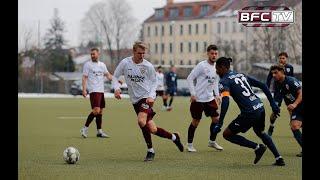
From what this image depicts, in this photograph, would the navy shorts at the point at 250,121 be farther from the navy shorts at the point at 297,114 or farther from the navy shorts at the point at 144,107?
the navy shorts at the point at 144,107

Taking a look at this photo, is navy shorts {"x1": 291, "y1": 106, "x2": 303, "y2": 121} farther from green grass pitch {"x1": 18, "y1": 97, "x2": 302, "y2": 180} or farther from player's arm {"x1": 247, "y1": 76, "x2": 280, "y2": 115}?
player's arm {"x1": 247, "y1": 76, "x2": 280, "y2": 115}

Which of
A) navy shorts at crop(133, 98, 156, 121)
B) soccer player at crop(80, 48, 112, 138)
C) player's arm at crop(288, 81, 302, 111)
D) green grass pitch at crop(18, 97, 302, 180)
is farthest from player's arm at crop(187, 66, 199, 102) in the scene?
soccer player at crop(80, 48, 112, 138)

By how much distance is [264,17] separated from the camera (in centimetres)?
1025

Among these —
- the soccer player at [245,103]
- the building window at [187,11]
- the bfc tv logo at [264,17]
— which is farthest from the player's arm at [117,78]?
the building window at [187,11]

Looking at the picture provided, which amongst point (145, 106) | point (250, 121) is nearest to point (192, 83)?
point (145, 106)

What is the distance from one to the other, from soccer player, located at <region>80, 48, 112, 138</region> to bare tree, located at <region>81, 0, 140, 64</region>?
6000cm

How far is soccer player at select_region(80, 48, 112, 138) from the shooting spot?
16.0 meters

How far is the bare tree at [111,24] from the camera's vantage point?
252 feet

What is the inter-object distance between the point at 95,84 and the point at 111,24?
62.8 metres

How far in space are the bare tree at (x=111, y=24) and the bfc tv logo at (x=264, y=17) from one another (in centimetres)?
6554
